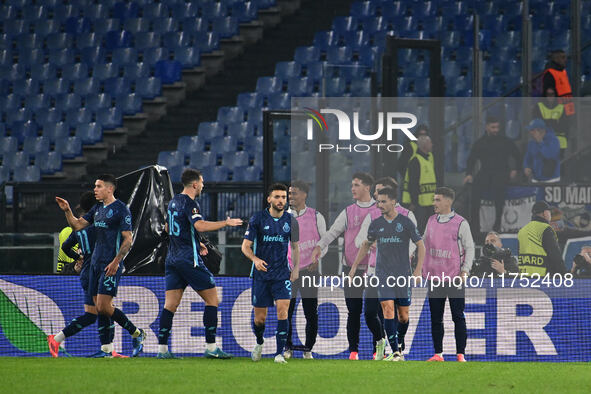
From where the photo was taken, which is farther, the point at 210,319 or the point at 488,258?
the point at 488,258

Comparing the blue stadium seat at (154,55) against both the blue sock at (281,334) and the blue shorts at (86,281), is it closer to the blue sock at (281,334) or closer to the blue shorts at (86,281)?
the blue shorts at (86,281)

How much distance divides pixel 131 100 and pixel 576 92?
1030 cm

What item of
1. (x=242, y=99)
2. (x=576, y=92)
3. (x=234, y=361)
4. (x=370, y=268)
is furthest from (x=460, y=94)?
(x=234, y=361)

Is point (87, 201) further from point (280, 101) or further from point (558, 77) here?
point (280, 101)

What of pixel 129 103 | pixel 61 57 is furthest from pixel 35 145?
pixel 61 57

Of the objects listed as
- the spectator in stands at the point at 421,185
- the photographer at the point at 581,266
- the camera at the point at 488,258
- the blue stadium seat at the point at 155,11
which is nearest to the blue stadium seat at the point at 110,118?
the blue stadium seat at the point at 155,11

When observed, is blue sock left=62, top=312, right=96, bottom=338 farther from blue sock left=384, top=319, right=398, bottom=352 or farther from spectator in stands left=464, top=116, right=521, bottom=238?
spectator in stands left=464, top=116, right=521, bottom=238

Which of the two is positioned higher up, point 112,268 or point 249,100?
point 249,100

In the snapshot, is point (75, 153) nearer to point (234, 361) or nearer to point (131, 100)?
point (131, 100)

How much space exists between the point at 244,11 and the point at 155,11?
2025mm

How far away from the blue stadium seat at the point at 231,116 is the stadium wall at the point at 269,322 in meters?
8.49

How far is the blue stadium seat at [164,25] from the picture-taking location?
21.5 metres

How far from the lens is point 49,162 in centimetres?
1905

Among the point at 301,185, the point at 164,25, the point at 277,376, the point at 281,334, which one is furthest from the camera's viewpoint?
the point at 164,25
